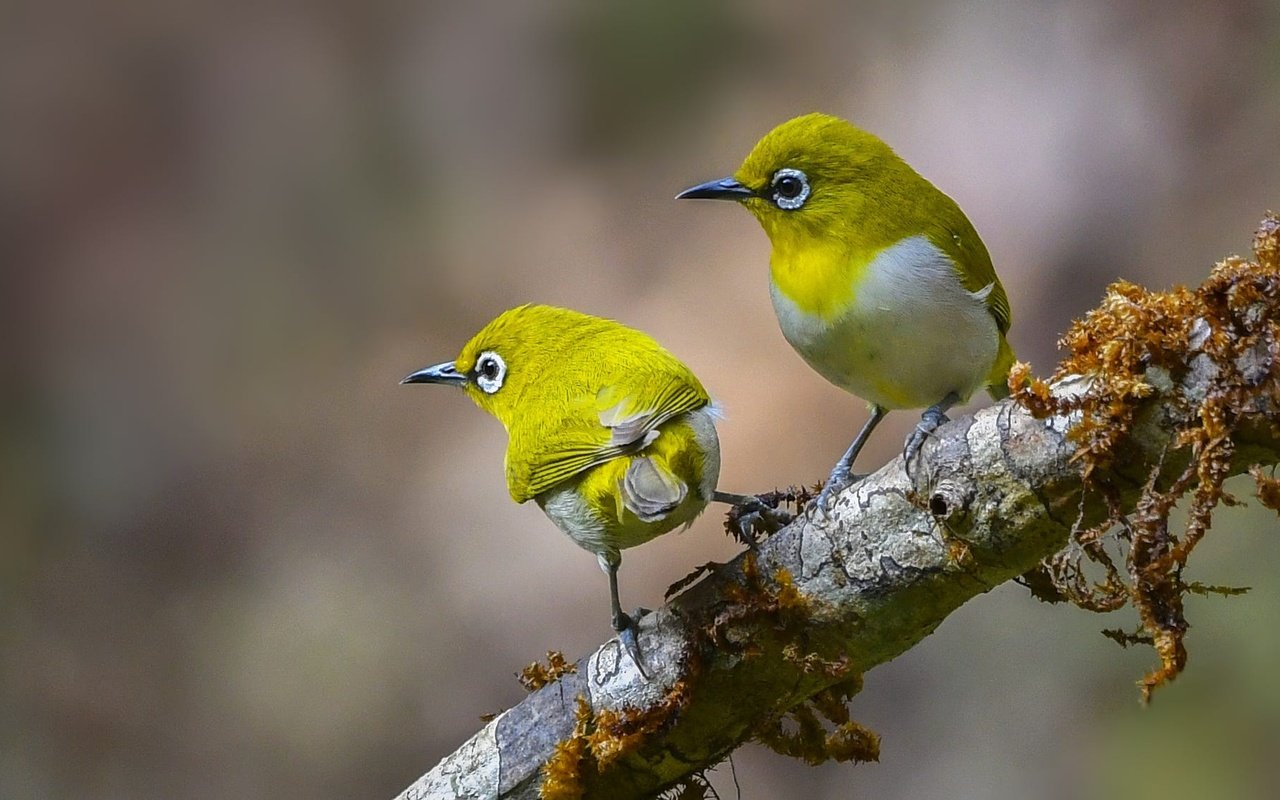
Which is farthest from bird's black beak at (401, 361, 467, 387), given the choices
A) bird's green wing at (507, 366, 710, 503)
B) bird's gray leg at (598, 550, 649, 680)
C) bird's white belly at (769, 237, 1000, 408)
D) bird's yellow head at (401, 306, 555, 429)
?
bird's white belly at (769, 237, 1000, 408)

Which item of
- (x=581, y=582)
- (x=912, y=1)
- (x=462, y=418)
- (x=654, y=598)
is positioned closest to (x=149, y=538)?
(x=462, y=418)

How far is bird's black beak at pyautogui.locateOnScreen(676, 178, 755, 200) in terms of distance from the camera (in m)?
2.16

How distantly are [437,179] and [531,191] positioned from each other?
0.41 metres

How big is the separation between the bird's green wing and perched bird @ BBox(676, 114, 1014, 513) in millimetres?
284

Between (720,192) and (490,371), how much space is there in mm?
629

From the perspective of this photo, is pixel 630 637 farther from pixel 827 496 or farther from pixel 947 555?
pixel 947 555

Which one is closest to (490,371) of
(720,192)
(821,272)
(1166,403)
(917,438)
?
(720,192)

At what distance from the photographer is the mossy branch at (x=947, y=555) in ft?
4.69

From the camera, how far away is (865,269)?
212 centimetres

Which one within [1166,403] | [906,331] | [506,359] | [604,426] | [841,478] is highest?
[506,359]

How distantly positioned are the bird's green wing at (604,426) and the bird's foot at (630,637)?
0.93 feet

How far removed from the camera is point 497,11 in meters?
4.73

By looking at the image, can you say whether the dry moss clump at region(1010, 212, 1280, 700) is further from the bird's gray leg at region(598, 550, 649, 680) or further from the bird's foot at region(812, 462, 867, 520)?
the bird's gray leg at region(598, 550, 649, 680)

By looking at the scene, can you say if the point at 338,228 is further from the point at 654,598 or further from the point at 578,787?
the point at 578,787
